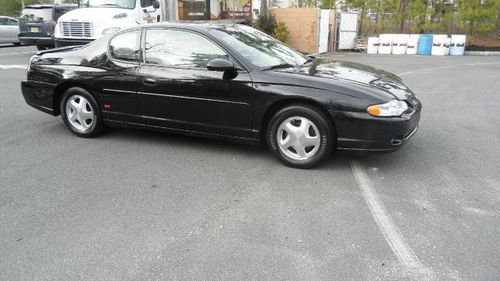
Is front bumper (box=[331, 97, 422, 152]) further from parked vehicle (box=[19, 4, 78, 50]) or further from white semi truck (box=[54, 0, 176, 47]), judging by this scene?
parked vehicle (box=[19, 4, 78, 50])

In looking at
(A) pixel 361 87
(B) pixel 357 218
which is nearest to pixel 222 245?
(B) pixel 357 218

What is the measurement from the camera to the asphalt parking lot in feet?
9.77

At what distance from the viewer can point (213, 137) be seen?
514cm

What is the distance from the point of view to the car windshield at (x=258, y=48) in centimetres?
501

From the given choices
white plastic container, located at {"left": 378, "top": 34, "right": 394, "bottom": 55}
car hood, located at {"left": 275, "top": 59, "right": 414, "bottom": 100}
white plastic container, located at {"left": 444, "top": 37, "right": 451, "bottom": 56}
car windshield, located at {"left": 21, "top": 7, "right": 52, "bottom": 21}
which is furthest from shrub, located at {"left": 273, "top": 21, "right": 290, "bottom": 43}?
car hood, located at {"left": 275, "top": 59, "right": 414, "bottom": 100}

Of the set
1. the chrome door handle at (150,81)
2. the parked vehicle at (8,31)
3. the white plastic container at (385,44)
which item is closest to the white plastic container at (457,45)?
the white plastic container at (385,44)

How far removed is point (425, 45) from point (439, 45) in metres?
0.62

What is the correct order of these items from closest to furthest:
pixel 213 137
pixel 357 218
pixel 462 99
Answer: pixel 357 218 → pixel 213 137 → pixel 462 99

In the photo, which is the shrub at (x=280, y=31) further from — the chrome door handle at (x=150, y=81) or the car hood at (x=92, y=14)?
the chrome door handle at (x=150, y=81)

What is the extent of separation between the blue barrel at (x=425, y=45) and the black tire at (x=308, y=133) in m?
18.7

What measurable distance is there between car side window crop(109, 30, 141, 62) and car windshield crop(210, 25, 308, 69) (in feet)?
3.22

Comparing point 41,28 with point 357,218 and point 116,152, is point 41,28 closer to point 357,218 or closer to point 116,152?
point 116,152

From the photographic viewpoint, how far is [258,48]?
5312 mm

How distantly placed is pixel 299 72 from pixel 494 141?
2.84 m
